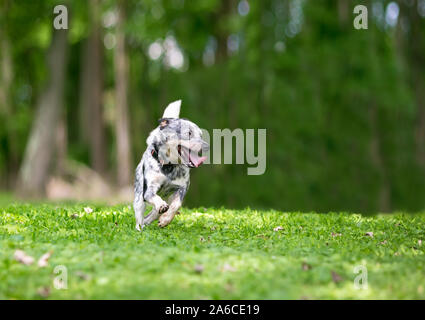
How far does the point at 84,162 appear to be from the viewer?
87.9ft

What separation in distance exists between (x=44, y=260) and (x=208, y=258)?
1.82m

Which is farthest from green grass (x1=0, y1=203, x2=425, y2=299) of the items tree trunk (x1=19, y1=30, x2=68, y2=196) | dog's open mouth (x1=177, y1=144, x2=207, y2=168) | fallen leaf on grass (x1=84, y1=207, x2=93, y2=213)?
tree trunk (x1=19, y1=30, x2=68, y2=196)

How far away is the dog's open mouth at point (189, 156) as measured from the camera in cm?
747

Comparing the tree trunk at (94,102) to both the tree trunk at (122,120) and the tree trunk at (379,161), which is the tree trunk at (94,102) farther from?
the tree trunk at (379,161)

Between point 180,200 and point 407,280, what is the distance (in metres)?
3.27

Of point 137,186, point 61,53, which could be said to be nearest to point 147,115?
point 61,53

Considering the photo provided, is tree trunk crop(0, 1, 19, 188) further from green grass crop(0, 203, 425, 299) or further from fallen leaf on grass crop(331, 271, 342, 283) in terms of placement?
fallen leaf on grass crop(331, 271, 342, 283)

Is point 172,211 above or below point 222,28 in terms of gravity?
below

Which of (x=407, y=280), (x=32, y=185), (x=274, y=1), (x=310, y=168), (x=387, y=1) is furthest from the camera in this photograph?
(x=387, y=1)

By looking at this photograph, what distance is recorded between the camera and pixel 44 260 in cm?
598

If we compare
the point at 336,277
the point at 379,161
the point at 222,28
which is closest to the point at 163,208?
the point at 336,277

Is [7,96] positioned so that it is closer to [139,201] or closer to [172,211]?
[139,201]

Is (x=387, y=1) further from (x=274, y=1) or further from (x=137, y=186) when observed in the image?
(x=137, y=186)

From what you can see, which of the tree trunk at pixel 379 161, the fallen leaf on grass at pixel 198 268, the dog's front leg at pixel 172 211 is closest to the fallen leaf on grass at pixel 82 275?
the fallen leaf on grass at pixel 198 268
